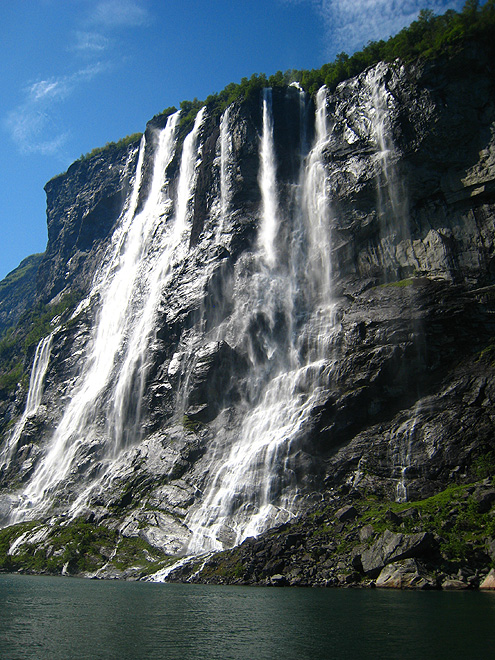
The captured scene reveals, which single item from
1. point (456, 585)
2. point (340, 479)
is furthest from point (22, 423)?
point (456, 585)

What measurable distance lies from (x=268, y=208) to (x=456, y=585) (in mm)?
43453

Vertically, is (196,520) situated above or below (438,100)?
below

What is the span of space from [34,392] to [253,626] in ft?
201

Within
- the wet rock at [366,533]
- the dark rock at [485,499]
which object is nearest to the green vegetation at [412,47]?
the dark rock at [485,499]

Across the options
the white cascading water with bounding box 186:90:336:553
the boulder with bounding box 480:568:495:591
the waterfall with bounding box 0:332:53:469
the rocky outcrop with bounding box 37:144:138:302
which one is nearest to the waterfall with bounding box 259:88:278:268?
the white cascading water with bounding box 186:90:336:553

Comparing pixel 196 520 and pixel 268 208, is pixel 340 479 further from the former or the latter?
pixel 268 208

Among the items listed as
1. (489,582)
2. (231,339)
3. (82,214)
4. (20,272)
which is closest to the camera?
(489,582)

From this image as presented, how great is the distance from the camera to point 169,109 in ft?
271

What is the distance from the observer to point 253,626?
17562 mm

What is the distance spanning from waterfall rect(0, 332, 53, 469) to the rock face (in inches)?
29.1

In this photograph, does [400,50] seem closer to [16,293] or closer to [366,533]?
[366,533]

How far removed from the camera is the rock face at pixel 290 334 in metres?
37.4

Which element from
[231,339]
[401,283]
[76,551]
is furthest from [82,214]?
[76,551]

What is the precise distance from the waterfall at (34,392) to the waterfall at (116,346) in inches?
314
